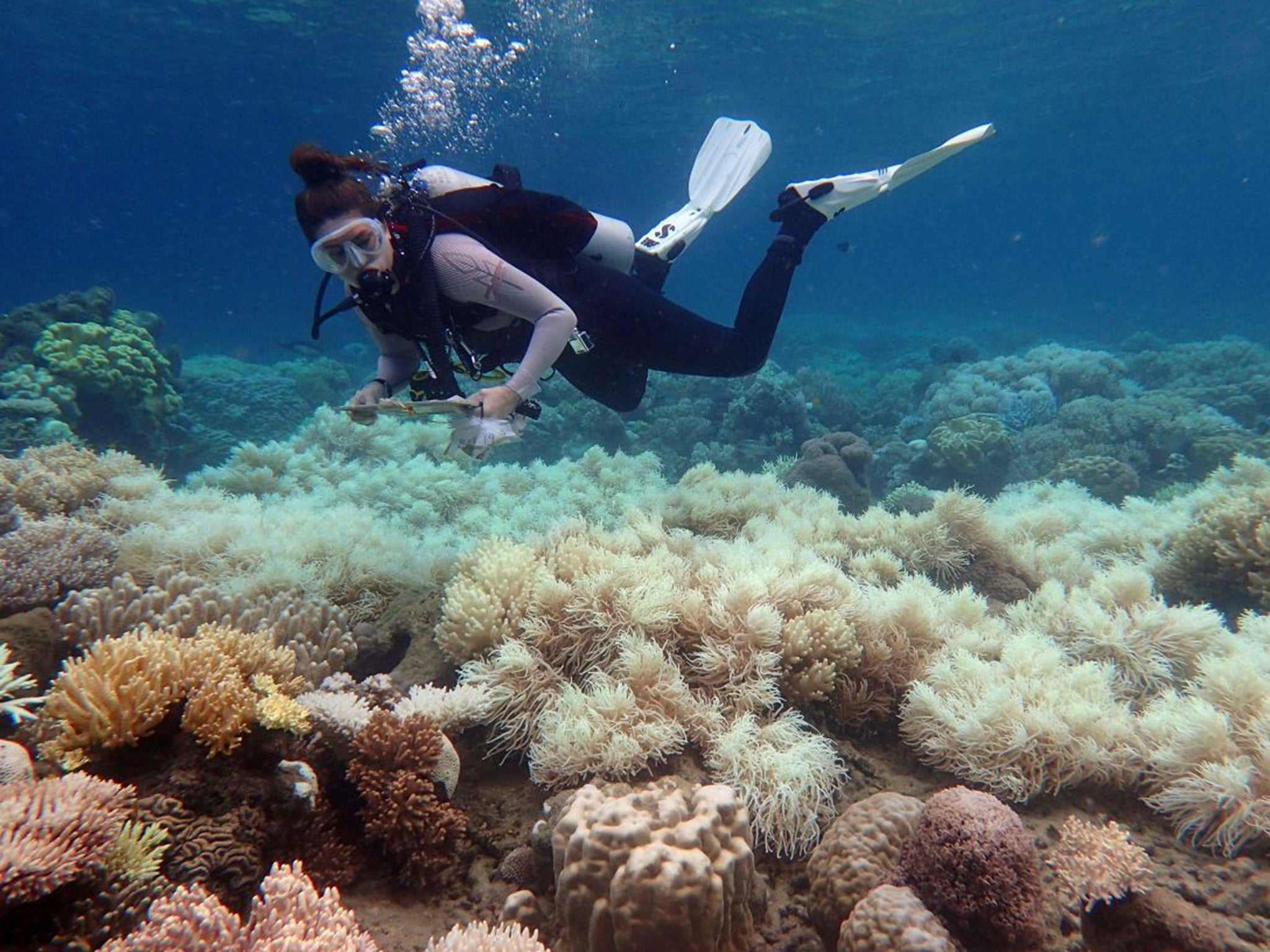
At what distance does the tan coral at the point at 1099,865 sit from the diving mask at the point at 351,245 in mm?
4565

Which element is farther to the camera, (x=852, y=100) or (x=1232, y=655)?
(x=852, y=100)

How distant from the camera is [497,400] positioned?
367cm

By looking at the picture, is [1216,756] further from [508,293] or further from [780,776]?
[508,293]

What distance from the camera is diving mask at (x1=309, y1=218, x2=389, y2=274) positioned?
11.5ft

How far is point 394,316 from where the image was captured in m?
4.02

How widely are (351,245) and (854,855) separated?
4.03 meters

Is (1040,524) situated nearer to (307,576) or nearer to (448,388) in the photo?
(448,388)

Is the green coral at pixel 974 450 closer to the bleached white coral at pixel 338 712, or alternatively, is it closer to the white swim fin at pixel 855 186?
the white swim fin at pixel 855 186

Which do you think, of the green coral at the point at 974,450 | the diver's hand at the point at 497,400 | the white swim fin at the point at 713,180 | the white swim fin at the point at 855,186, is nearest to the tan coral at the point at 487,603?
the diver's hand at the point at 497,400

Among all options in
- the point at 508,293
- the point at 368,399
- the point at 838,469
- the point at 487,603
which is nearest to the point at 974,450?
the point at 838,469

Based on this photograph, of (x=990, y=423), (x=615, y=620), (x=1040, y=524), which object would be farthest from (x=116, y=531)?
(x=990, y=423)

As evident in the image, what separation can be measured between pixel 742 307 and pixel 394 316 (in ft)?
11.1

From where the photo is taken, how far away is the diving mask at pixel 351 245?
3506 millimetres

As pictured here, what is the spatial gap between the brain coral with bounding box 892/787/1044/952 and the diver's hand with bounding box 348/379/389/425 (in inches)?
139
